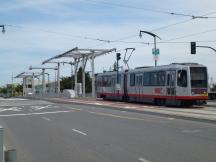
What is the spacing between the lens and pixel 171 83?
37.8 metres

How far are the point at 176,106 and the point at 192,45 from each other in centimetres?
1262

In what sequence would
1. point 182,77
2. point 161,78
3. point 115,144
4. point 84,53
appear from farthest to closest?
point 84,53 < point 161,78 < point 182,77 < point 115,144

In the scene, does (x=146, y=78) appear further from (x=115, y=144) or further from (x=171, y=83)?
(x=115, y=144)

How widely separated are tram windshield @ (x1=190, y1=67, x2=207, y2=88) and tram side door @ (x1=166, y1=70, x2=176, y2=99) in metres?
1.44

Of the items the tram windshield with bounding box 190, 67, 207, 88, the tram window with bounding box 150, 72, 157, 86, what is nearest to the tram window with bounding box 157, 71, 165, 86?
the tram window with bounding box 150, 72, 157, 86

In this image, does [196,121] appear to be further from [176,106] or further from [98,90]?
[98,90]

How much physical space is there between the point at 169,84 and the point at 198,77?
240 centimetres

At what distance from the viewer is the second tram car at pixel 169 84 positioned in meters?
36.8

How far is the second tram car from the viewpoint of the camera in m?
36.8

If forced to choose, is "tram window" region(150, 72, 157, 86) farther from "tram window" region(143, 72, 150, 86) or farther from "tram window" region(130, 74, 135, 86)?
"tram window" region(130, 74, 135, 86)

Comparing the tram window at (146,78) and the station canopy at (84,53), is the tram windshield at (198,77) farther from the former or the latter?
the station canopy at (84,53)

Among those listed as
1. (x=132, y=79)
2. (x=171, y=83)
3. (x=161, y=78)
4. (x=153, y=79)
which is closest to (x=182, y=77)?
(x=171, y=83)

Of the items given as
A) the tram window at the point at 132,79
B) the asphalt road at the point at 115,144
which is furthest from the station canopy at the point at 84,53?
the asphalt road at the point at 115,144

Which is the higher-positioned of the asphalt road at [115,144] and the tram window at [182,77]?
the tram window at [182,77]
